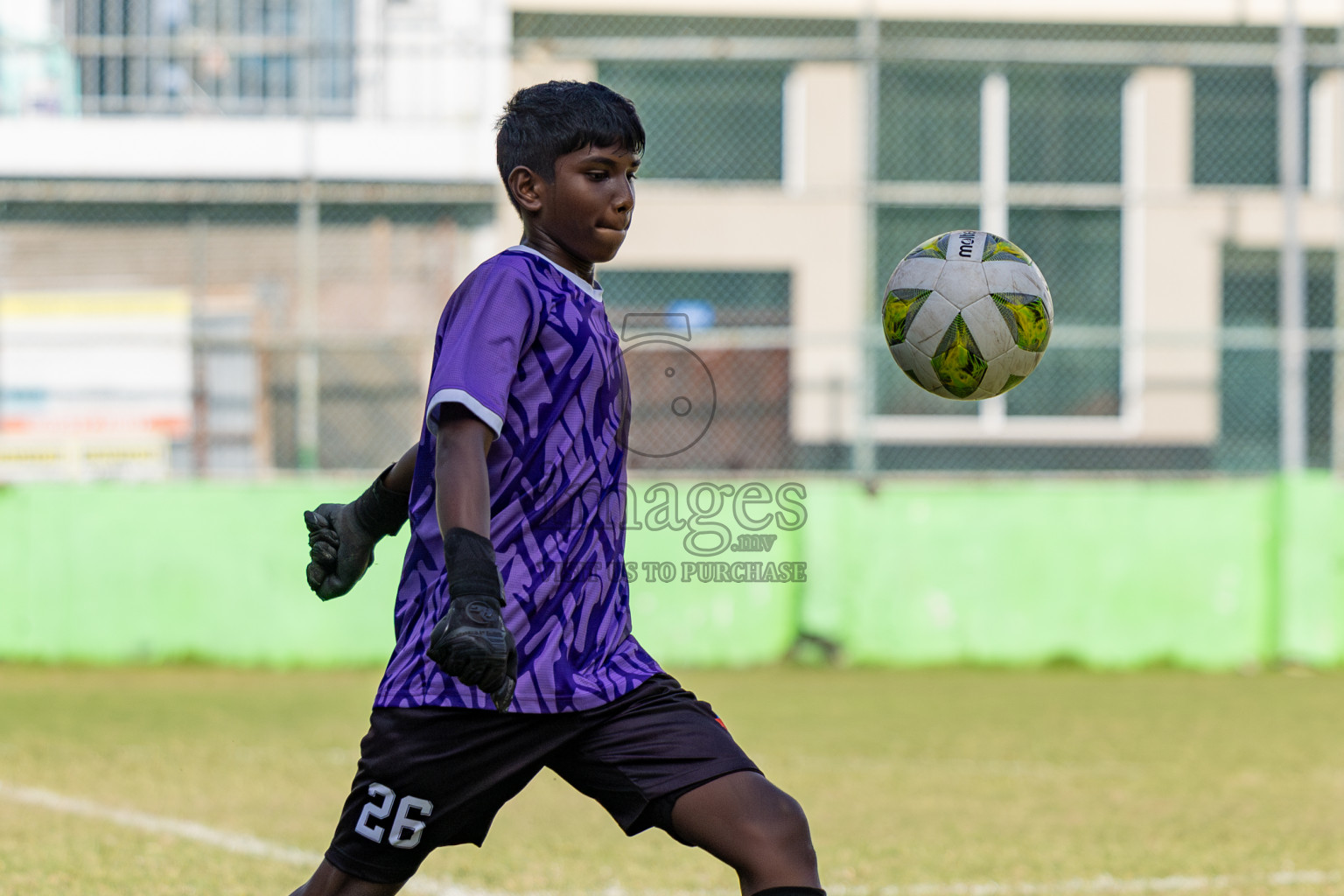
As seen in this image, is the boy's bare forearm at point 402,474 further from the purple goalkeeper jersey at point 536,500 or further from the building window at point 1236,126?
the building window at point 1236,126

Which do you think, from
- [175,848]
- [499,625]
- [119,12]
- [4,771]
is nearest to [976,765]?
[175,848]

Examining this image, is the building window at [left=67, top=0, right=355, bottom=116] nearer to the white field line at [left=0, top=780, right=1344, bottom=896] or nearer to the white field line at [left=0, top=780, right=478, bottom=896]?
the white field line at [left=0, top=780, right=478, bottom=896]

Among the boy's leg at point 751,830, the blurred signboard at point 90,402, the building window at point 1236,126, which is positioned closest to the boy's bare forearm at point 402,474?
the boy's leg at point 751,830

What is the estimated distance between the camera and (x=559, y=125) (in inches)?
114

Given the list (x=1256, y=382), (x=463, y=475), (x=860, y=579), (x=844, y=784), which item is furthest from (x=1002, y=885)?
(x=1256, y=382)

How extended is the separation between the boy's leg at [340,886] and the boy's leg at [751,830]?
550 millimetres

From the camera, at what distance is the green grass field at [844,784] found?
4.75 m

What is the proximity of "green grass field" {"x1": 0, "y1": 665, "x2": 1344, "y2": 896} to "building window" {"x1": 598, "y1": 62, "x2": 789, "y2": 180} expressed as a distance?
198 inches

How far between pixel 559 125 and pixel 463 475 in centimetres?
73

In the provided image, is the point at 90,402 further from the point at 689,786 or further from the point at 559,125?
the point at 689,786

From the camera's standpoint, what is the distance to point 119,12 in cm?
1214

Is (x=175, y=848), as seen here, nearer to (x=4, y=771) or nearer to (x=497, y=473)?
(x=4, y=771)

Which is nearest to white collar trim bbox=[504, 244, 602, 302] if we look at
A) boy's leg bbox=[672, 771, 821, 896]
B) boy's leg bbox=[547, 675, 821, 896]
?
boy's leg bbox=[547, 675, 821, 896]

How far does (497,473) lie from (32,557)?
826 centimetres
